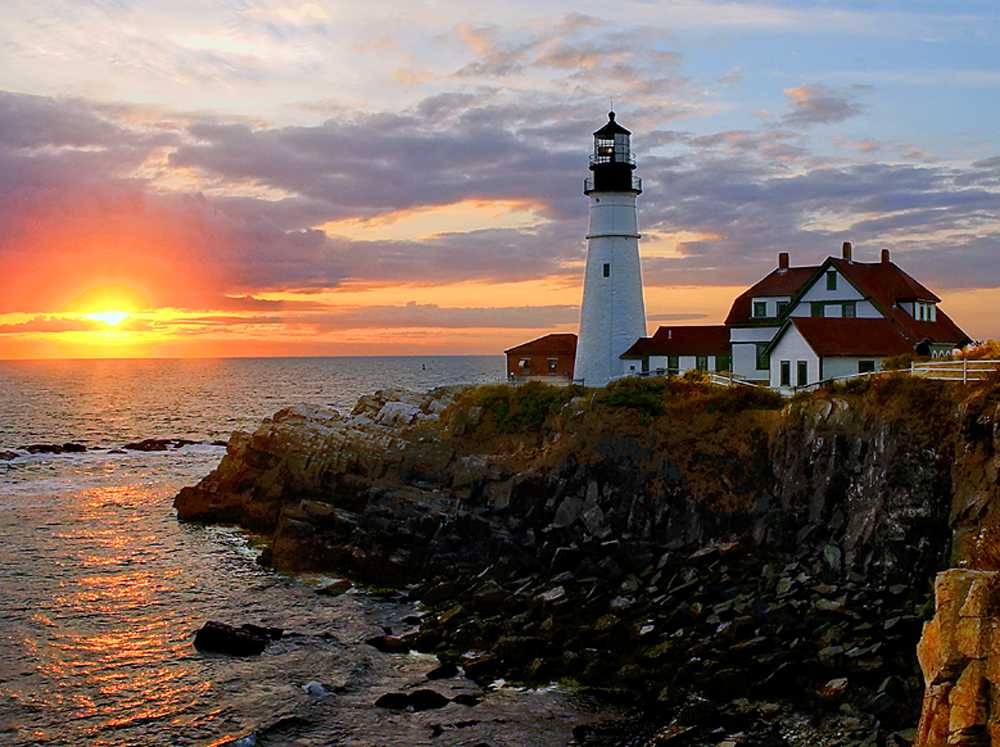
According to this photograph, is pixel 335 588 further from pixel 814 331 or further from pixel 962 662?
pixel 814 331

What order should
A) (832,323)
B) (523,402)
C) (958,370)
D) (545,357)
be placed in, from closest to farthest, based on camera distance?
(958,370)
(832,323)
(523,402)
(545,357)

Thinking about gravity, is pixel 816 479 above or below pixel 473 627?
above

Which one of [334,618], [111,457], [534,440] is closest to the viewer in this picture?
[334,618]

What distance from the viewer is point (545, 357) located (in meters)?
53.4

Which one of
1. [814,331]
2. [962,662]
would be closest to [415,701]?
[962,662]

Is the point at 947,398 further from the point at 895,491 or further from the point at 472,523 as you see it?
the point at 472,523

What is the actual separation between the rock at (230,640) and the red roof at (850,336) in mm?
24790

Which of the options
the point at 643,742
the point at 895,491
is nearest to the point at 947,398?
the point at 895,491

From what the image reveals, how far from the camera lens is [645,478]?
103ft

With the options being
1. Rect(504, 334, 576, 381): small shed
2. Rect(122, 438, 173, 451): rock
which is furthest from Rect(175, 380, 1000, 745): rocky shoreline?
Rect(122, 438, 173, 451): rock

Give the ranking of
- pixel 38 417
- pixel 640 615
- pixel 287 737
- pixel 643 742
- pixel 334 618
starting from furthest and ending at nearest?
1. pixel 38 417
2. pixel 334 618
3. pixel 640 615
4. pixel 287 737
5. pixel 643 742

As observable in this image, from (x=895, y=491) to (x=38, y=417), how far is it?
9741cm

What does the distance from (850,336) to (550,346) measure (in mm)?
20676

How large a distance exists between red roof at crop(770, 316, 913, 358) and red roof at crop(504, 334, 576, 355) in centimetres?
1709
